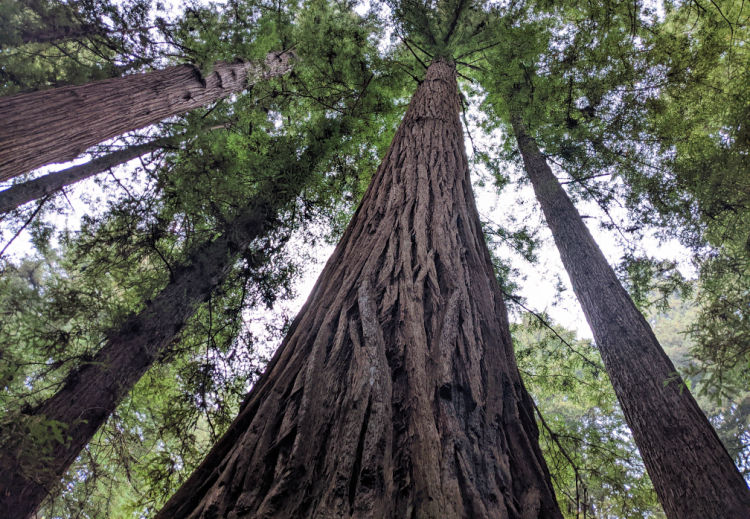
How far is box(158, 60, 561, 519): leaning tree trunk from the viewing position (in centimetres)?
85

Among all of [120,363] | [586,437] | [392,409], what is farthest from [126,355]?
[586,437]

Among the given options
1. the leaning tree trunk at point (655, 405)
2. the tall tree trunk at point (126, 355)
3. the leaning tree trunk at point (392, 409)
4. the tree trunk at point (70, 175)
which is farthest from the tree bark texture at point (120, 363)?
the leaning tree trunk at point (655, 405)

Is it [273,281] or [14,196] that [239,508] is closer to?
[273,281]

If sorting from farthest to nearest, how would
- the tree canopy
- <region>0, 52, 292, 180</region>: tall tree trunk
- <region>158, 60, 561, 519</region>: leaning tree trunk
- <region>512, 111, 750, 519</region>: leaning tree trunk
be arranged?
1. the tree canopy
2. <region>0, 52, 292, 180</region>: tall tree trunk
3. <region>512, 111, 750, 519</region>: leaning tree trunk
4. <region>158, 60, 561, 519</region>: leaning tree trunk

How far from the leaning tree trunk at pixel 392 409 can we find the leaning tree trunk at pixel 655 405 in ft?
6.74

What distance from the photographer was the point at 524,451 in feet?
3.49

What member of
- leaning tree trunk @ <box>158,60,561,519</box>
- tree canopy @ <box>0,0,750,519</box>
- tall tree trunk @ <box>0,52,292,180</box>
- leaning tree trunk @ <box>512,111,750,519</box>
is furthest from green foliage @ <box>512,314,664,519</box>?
tall tree trunk @ <box>0,52,292,180</box>

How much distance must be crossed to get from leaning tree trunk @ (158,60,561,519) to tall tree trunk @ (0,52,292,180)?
2949 millimetres

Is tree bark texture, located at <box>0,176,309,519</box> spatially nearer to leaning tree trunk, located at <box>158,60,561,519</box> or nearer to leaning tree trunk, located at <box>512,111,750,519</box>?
leaning tree trunk, located at <box>158,60,561,519</box>

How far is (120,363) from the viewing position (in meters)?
3.71

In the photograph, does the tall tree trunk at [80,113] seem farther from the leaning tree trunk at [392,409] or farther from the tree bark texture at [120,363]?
the leaning tree trunk at [392,409]

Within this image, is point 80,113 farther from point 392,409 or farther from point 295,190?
point 392,409

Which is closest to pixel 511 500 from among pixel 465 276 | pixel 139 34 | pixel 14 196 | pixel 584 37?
pixel 465 276

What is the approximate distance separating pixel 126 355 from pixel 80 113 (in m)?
2.53
